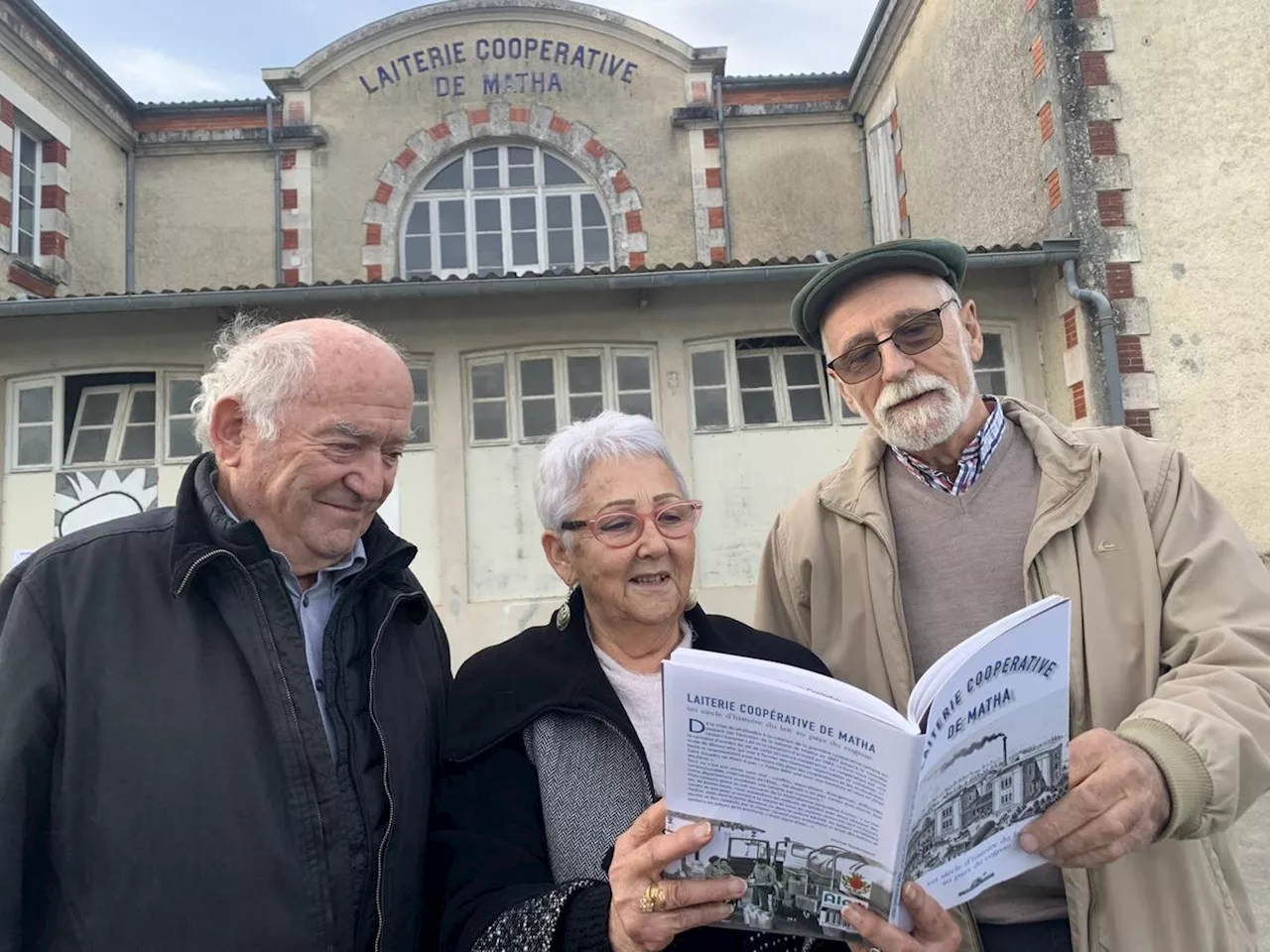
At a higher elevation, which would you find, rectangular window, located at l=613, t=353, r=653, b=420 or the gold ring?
rectangular window, located at l=613, t=353, r=653, b=420

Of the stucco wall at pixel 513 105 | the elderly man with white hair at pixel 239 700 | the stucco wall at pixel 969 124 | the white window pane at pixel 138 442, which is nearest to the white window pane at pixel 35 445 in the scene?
the white window pane at pixel 138 442

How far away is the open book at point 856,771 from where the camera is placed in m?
1.20

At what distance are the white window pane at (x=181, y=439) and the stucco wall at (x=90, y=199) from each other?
4.02 meters

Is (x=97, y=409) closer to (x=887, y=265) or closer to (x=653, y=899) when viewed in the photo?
(x=887, y=265)

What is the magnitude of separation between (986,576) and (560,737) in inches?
38.4

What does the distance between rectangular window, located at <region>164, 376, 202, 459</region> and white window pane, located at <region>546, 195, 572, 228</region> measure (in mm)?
5383

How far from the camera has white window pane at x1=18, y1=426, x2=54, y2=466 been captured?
301 inches

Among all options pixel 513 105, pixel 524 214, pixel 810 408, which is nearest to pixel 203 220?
pixel 524 214

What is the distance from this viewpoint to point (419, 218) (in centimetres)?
1165

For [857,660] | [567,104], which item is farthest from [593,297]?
[857,660]

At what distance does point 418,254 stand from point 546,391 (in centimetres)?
475

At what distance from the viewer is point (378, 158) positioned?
1155 centimetres

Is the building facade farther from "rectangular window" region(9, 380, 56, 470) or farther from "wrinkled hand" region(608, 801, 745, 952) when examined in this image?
"wrinkled hand" region(608, 801, 745, 952)

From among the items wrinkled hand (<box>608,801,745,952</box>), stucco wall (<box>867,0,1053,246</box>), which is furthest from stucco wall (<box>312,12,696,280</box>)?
wrinkled hand (<box>608,801,745,952</box>)
